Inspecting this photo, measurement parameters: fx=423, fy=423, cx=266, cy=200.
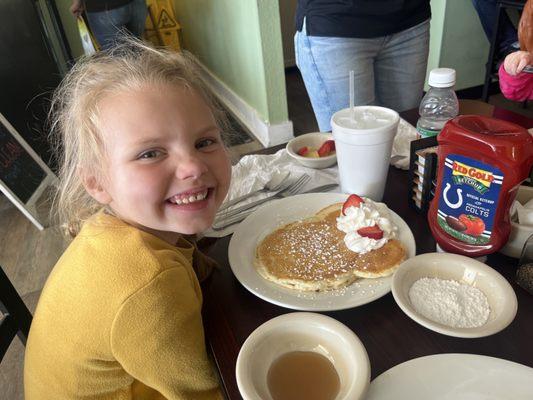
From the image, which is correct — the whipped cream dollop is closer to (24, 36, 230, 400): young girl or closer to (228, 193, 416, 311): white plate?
(228, 193, 416, 311): white plate

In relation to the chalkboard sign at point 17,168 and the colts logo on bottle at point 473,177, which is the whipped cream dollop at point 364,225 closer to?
the colts logo on bottle at point 473,177

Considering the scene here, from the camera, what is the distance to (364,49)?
125 centimetres

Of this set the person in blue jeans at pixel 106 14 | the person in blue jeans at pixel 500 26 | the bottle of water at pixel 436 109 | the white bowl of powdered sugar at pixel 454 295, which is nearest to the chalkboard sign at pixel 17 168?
the person in blue jeans at pixel 106 14

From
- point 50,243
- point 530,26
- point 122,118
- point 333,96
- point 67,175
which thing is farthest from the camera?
point 50,243

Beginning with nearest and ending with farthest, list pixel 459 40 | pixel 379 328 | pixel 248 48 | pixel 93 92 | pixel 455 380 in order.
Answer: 1. pixel 455 380
2. pixel 379 328
3. pixel 93 92
4. pixel 248 48
5. pixel 459 40

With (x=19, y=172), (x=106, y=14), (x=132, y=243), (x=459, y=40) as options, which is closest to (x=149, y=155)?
(x=132, y=243)

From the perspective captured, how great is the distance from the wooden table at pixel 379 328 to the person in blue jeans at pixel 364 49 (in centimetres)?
65

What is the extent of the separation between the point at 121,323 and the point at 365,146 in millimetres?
537

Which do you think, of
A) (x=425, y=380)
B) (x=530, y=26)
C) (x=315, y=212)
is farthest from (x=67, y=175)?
A: (x=530, y=26)

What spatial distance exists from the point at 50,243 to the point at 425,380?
218 centimetres

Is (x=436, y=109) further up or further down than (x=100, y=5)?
further down

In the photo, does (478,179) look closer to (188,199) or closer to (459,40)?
(188,199)

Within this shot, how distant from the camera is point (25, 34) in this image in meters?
2.69

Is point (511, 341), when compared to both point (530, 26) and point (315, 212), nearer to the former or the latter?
point (315, 212)
